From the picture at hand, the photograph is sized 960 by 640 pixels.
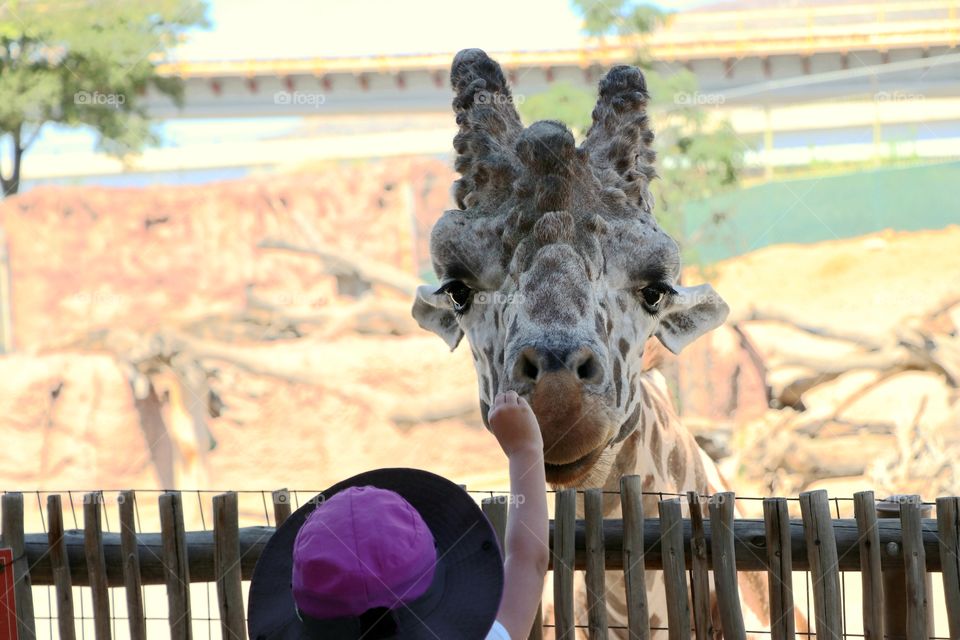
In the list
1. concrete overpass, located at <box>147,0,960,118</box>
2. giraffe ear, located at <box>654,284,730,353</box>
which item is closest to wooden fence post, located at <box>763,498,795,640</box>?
giraffe ear, located at <box>654,284,730,353</box>

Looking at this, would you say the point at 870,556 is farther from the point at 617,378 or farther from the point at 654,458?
the point at 617,378

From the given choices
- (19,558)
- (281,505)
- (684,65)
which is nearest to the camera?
(281,505)

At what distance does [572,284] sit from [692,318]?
2.70 feet

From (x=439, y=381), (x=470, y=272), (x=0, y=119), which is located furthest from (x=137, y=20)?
(x=470, y=272)

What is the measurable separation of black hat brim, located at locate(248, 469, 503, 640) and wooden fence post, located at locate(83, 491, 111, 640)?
59.5 inches

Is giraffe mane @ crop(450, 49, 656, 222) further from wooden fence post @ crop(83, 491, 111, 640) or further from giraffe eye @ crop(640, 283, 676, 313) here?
wooden fence post @ crop(83, 491, 111, 640)

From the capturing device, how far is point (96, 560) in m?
3.60

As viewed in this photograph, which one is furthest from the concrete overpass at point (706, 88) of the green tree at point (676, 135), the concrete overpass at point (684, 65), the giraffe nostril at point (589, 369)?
the giraffe nostril at point (589, 369)

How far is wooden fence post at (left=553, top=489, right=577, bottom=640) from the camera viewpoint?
3.20 metres

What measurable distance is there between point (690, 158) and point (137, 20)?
11.6 m

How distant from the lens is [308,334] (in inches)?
681

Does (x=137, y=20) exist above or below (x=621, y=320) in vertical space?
above

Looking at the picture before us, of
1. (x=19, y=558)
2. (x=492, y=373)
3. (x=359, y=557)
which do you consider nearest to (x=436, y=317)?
(x=492, y=373)

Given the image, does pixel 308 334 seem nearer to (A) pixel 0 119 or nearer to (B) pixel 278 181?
(B) pixel 278 181
